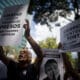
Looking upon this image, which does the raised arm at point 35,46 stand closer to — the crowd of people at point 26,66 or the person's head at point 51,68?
the crowd of people at point 26,66

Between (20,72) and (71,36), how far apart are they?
1.04 metres

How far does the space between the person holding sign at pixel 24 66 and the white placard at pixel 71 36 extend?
1.94ft

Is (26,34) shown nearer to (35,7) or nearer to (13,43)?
(13,43)

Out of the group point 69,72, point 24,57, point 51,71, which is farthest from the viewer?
point 51,71

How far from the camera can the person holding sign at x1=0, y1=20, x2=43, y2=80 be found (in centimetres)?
397

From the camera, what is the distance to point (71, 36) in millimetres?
4648

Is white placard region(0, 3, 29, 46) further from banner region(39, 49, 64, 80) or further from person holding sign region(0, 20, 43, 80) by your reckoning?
banner region(39, 49, 64, 80)

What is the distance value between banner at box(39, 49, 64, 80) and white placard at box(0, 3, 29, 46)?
2.55 feet

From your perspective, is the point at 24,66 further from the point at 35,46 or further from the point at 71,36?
the point at 71,36

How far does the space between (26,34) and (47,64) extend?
0.73 metres

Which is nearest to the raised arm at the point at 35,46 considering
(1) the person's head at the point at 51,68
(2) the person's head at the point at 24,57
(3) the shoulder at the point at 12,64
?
(2) the person's head at the point at 24,57

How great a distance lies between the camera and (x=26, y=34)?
4090 millimetres

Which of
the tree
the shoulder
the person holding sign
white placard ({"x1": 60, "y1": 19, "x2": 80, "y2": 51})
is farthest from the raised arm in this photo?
the tree

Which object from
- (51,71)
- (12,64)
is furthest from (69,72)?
(12,64)
